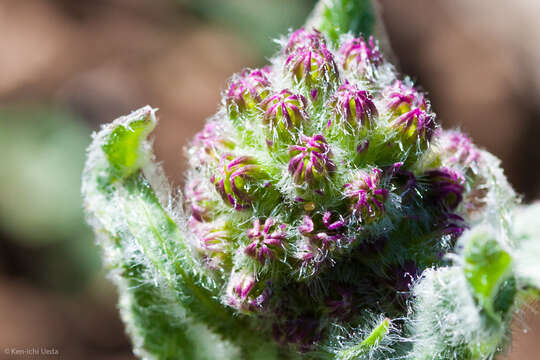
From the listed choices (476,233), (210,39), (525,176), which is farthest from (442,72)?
(476,233)

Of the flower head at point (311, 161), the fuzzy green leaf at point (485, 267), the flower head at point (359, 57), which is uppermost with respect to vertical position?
the flower head at point (359, 57)

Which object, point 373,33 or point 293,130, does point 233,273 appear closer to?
point 293,130

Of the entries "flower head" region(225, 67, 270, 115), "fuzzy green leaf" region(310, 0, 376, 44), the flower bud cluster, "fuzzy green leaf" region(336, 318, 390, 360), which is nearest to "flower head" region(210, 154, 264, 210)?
the flower bud cluster

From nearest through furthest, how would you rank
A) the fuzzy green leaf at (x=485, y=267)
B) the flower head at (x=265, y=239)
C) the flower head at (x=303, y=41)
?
the fuzzy green leaf at (x=485, y=267) < the flower head at (x=265, y=239) < the flower head at (x=303, y=41)

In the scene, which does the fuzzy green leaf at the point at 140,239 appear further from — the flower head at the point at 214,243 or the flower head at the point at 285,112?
the flower head at the point at 285,112

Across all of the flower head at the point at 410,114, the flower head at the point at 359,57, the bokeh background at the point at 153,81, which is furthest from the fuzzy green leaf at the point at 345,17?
the bokeh background at the point at 153,81

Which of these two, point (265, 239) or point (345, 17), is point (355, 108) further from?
point (345, 17)
